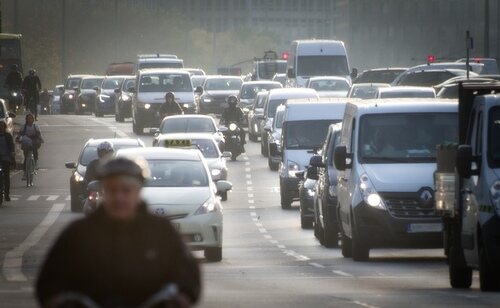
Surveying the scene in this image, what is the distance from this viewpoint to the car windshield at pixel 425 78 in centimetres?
4919

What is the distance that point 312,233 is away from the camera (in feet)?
103

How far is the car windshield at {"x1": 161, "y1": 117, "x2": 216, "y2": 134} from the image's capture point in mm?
45062

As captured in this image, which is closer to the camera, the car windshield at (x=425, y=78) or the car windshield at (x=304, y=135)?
the car windshield at (x=304, y=135)

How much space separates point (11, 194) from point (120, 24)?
102 m

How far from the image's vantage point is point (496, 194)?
55.4 ft

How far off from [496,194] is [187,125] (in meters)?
28.9

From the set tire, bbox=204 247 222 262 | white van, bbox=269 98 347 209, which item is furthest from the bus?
tire, bbox=204 247 222 262

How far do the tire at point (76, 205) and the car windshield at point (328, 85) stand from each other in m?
26.3

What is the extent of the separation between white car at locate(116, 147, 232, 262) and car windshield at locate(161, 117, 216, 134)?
69.0 ft

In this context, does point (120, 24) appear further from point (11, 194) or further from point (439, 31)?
point (11, 194)

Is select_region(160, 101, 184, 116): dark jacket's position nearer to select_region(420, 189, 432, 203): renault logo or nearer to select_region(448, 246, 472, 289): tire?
select_region(420, 189, 432, 203): renault logo

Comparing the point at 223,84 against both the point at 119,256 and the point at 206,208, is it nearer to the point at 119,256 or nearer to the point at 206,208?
the point at 206,208

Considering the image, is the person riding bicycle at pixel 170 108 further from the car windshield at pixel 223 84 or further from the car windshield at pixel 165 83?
the car windshield at pixel 223 84

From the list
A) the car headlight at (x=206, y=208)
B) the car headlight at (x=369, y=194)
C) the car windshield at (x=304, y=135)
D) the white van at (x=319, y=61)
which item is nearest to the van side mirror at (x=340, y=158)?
the car headlight at (x=369, y=194)
